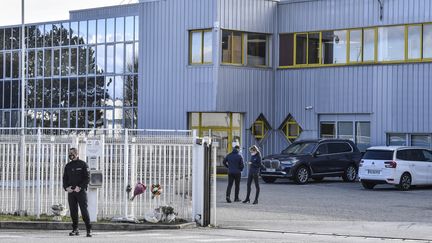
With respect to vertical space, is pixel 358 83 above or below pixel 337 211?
above

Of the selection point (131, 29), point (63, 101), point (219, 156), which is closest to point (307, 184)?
point (219, 156)

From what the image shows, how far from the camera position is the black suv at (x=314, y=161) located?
1405 inches

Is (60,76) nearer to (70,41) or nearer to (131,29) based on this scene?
(70,41)

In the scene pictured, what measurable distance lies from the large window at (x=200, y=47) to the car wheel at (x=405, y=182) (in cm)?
1045

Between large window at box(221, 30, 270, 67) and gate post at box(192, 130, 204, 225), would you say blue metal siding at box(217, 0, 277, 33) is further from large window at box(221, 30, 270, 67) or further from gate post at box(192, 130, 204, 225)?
gate post at box(192, 130, 204, 225)

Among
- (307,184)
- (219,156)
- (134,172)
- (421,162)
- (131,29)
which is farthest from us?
(131,29)

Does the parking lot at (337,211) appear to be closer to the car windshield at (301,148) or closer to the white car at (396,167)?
the white car at (396,167)

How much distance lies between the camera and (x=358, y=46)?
1556 inches

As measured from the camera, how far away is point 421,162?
33.2 metres

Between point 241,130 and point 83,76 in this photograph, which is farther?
point 83,76

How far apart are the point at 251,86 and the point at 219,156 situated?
3137 millimetres

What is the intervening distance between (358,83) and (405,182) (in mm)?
7498

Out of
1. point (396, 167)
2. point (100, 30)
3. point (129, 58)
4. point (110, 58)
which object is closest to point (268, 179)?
point (396, 167)

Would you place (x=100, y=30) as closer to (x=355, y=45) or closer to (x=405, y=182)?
(x=355, y=45)
